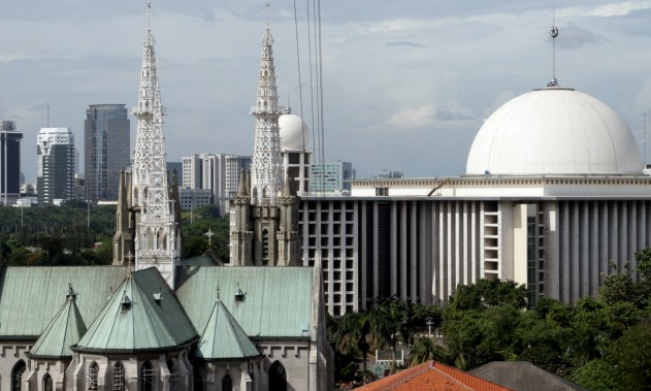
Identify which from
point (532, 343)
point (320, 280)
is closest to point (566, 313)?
point (532, 343)

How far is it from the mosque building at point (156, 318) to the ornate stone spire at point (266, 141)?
2049 centimetres

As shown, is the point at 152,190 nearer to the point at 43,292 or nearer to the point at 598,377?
the point at 43,292

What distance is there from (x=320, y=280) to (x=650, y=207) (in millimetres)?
77379

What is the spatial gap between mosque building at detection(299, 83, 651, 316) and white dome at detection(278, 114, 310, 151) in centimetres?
788

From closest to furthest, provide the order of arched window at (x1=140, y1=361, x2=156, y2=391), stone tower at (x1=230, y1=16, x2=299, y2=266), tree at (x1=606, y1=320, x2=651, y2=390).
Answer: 1. arched window at (x1=140, y1=361, x2=156, y2=391)
2. tree at (x1=606, y1=320, x2=651, y2=390)
3. stone tower at (x1=230, y1=16, x2=299, y2=266)

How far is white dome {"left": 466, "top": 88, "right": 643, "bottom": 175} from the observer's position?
462 feet

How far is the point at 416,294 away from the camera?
146m

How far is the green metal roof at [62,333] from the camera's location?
69125mm

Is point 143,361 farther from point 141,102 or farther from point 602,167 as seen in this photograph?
point 602,167

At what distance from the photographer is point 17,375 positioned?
73.1 meters

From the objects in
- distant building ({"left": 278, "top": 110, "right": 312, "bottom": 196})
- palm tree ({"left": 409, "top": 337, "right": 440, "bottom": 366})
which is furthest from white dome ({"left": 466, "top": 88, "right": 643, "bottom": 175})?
palm tree ({"left": 409, "top": 337, "right": 440, "bottom": 366})

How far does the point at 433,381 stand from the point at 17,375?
2683 centimetres

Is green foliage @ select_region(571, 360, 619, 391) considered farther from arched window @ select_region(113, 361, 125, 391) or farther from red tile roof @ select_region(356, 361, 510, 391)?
arched window @ select_region(113, 361, 125, 391)

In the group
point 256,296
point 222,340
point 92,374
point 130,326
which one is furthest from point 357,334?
point 92,374
